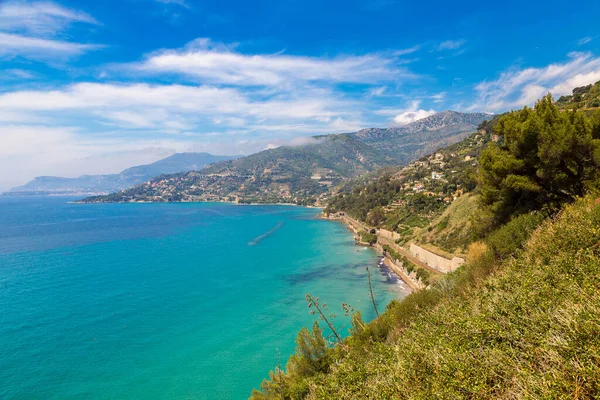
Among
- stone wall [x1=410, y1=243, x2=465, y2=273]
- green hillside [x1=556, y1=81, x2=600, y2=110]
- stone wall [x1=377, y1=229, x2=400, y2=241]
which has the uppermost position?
green hillside [x1=556, y1=81, x2=600, y2=110]

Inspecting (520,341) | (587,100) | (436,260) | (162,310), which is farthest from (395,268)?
(520,341)

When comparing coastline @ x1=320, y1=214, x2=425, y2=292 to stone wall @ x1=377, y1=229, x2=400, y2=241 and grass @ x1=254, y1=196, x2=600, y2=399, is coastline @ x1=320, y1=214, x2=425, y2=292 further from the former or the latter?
grass @ x1=254, y1=196, x2=600, y2=399

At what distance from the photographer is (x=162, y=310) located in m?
31.6

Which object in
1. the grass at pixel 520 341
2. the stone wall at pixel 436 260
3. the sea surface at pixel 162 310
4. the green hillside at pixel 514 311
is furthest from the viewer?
the stone wall at pixel 436 260

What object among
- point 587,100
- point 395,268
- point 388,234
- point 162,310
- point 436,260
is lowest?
point 395,268

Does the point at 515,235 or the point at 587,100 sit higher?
the point at 587,100

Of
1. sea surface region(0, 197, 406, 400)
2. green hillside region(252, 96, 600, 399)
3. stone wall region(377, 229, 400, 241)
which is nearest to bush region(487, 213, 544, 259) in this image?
green hillside region(252, 96, 600, 399)

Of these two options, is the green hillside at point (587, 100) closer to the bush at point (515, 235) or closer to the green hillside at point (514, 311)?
the green hillside at point (514, 311)

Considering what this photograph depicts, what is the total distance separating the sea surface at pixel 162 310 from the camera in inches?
816

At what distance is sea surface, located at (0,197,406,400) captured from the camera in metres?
20.7

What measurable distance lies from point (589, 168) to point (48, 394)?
30.2 metres

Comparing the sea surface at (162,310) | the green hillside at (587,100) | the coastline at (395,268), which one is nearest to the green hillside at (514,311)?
the sea surface at (162,310)

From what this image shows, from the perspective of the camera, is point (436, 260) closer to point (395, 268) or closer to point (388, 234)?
point (395, 268)

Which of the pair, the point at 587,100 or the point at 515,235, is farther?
the point at 587,100
